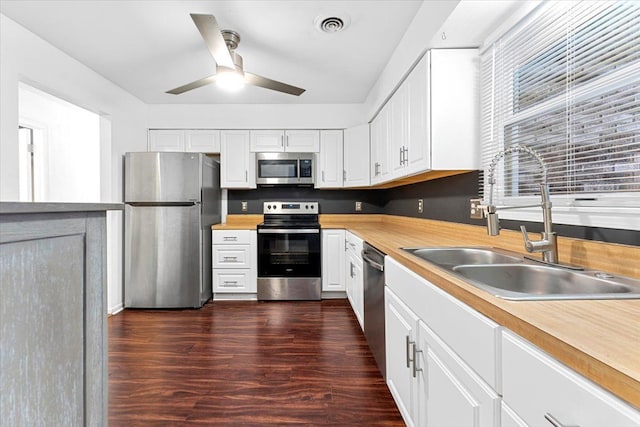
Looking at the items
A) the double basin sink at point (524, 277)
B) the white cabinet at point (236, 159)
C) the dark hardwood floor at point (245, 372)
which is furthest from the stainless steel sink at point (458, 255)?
the white cabinet at point (236, 159)

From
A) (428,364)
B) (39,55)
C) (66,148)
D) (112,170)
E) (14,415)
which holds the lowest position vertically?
(428,364)

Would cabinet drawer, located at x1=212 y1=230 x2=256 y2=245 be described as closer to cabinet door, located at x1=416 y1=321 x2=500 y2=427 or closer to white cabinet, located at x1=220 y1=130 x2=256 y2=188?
white cabinet, located at x1=220 y1=130 x2=256 y2=188

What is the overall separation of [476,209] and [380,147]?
137 cm

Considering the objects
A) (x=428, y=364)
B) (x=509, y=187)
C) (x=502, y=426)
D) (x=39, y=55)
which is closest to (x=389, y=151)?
(x=509, y=187)

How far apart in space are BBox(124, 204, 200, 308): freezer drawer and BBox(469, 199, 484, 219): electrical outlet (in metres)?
2.73

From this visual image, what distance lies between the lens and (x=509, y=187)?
173cm

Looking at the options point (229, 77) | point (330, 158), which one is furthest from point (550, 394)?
point (330, 158)

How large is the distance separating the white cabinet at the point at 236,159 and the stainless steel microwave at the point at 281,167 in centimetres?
13

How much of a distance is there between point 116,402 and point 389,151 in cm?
261

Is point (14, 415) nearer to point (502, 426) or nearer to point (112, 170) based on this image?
point (502, 426)

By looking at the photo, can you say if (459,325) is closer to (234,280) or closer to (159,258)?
(234,280)

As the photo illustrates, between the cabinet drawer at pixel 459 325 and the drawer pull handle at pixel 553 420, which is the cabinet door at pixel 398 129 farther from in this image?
the drawer pull handle at pixel 553 420

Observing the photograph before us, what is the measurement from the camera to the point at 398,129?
2.51m

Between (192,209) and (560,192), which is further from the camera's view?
(192,209)
